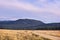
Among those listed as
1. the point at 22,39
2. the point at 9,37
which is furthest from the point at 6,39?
the point at 22,39

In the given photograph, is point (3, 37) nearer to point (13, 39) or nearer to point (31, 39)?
point (13, 39)

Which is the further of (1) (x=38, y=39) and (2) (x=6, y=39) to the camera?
(1) (x=38, y=39)

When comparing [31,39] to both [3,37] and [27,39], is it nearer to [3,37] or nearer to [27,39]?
[27,39]

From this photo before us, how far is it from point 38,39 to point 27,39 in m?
1.44

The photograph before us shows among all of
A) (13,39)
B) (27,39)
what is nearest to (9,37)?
(13,39)

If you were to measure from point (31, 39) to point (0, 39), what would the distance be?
4.41 m

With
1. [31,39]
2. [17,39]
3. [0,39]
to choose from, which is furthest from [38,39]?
[0,39]

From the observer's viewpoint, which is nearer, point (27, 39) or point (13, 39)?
point (13, 39)

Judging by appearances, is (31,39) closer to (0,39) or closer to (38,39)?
(38,39)

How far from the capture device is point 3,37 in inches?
1064

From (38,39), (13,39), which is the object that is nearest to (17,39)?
(13,39)

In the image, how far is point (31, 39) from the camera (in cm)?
2878

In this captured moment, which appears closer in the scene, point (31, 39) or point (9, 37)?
point (9, 37)

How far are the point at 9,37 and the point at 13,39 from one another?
1.99ft
